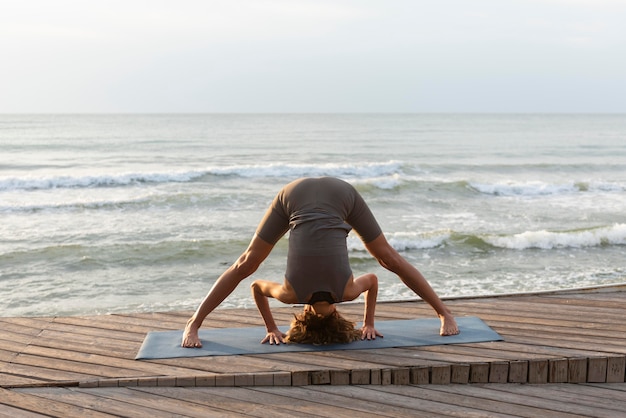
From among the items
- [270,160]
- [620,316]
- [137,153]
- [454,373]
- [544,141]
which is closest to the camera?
[454,373]

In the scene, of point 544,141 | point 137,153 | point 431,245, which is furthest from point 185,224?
point 544,141

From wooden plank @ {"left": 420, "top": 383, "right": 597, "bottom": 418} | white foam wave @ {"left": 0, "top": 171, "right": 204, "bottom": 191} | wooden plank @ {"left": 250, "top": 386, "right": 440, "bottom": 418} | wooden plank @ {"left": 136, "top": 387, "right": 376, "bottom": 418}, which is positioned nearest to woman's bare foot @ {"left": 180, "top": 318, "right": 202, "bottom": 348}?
wooden plank @ {"left": 136, "top": 387, "right": 376, "bottom": 418}

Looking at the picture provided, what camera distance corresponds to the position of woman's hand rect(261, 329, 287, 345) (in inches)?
172

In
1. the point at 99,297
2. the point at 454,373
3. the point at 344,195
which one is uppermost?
the point at 344,195

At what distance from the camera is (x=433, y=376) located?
12.9 feet

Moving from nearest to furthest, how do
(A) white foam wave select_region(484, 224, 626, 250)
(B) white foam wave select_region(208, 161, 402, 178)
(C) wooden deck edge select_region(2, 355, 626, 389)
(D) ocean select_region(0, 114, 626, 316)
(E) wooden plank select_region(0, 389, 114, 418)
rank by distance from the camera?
(E) wooden plank select_region(0, 389, 114, 418) → (C) wooden deck edge select_region(2, 355, 626, 389) → (D) ocean select_region(0, 114, 626, 316) → (A) white foam wave select_region(484, 224, 626, 250) → (B) white foam wave select_region(208, 161, 402, 178)

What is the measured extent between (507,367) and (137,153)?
1240 inches

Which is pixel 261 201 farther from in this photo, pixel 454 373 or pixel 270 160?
pixel 454 373

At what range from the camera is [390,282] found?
8883 mm

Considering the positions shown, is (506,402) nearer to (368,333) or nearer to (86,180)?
(368,333)

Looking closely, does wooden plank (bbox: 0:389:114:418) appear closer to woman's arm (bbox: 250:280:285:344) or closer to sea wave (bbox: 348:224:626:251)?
woman's arm (bbox: 250:280:285:344)

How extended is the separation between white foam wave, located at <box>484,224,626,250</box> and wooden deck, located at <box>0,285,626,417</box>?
7079mm

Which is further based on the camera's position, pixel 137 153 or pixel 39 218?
pixel 137 153

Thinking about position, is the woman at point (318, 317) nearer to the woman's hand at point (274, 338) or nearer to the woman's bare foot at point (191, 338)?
the woman's hand at point (274, 338)
